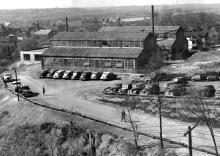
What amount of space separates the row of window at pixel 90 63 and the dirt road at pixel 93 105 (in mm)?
4073

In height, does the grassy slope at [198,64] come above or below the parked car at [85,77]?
above

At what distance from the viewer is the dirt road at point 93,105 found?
1202 inches

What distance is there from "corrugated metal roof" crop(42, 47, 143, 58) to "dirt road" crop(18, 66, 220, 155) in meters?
5.70

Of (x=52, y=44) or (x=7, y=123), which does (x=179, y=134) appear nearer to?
(x=7, y=123)

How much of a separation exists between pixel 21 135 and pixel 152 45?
3178 cm

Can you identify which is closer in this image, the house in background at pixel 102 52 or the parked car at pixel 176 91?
the parked car at pixel 176 91

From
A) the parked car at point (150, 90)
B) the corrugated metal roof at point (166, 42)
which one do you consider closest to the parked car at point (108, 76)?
the parked car at point (150, 90)

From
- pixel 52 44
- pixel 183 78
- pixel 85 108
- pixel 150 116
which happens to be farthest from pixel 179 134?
pixel 52 44

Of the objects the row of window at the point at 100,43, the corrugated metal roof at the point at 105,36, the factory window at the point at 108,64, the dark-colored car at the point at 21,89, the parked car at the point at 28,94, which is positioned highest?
the corrugated metal roof at the point at 105,36

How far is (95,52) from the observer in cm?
6241

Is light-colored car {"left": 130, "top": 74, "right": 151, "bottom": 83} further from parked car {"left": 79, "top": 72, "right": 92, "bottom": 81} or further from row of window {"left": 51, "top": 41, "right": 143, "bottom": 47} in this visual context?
parked car {"left": 79, "top": 72, "right": 92, "bottom": 81}

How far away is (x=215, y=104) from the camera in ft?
123

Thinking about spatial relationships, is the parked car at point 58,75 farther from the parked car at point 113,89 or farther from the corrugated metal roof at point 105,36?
the parked car at point 113,89

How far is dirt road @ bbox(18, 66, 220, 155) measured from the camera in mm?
30541
